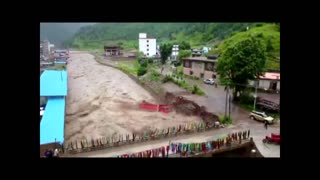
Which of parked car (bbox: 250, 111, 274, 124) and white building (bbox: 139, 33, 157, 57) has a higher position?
white building (bbox: 139, 33, 157, 57)

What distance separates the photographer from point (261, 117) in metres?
4.86

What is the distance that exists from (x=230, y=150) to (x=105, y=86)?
202cm

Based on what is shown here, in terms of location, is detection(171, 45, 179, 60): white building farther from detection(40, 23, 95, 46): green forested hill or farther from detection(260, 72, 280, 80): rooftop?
detection(40, 23, 95, 46): green forested hill

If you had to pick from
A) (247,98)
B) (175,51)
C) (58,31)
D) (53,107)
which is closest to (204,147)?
(247,98)

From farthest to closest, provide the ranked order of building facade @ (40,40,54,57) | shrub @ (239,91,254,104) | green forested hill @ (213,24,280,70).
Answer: shrub @ (239,91,254,104)
green forested hill @ (213,24,280,70)
building facade @ (40,40,54,57)

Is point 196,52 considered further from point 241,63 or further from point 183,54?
point 241,63

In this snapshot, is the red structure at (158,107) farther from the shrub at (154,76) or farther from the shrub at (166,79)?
the shrub at (154,76)

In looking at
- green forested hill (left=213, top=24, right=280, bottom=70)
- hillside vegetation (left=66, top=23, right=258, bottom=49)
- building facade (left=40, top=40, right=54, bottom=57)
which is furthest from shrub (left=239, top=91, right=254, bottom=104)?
building facade (left=40, top=40, right=54, bottom=57)

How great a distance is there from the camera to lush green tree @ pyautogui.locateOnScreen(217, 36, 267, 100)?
5.16 m

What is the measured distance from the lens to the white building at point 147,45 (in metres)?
4.85

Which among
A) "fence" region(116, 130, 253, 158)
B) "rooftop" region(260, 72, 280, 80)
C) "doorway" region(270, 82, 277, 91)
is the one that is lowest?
"fence" region(116, 130, 253, 158)

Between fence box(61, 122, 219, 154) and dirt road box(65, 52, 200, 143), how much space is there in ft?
0.22
